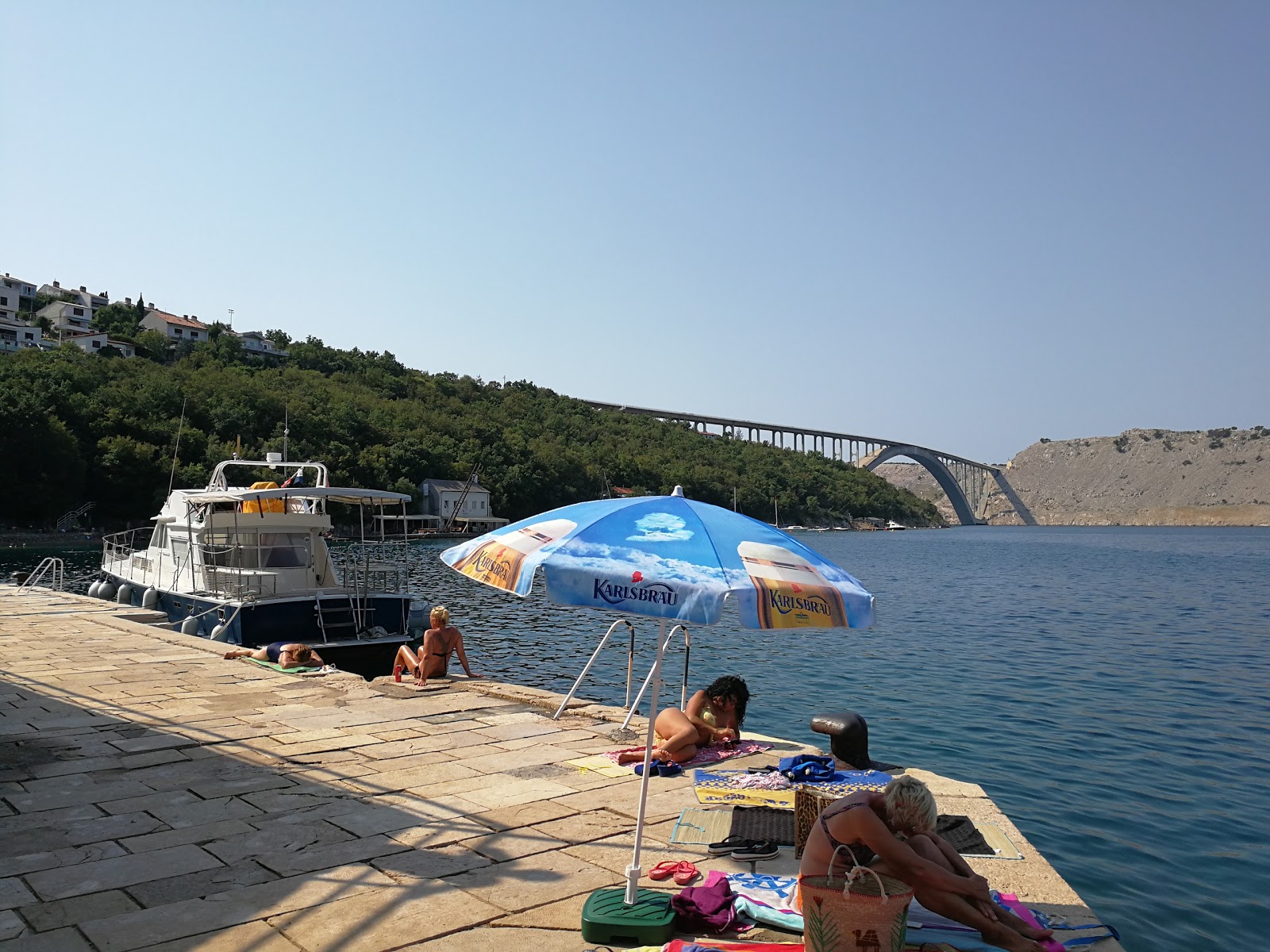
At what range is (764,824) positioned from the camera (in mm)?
5320

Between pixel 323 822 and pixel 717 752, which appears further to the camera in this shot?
pixel 717 752

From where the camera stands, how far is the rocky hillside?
17012cm

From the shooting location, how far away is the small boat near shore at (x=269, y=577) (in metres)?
15.1

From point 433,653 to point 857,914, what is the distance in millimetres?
7644

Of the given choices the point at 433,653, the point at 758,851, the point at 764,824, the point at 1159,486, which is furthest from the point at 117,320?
the point at 1159,486

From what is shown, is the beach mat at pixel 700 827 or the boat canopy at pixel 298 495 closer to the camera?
the beach mat at pixel 700 827

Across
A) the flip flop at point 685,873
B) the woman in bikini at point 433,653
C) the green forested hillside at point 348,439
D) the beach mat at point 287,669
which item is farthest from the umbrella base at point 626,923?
the green forested hillside at point 348,439

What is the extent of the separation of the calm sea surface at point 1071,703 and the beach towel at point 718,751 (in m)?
2.75

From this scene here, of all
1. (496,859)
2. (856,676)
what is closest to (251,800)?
(496,859)

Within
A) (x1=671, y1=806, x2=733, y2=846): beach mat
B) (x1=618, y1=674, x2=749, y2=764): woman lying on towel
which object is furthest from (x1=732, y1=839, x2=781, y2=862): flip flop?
(x1=618, y1=674, x2=749, y2=764): woman lying on towel

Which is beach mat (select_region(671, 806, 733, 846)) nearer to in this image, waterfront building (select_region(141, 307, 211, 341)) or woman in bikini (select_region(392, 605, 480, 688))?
woman in bikini (select_region(392, 605, 480, 688))

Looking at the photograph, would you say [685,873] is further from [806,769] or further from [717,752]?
[717,752]

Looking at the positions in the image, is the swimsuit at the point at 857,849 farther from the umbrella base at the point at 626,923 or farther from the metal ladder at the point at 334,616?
the metal ladder at the point at 334,616

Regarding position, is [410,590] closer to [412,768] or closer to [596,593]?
[412,768]
